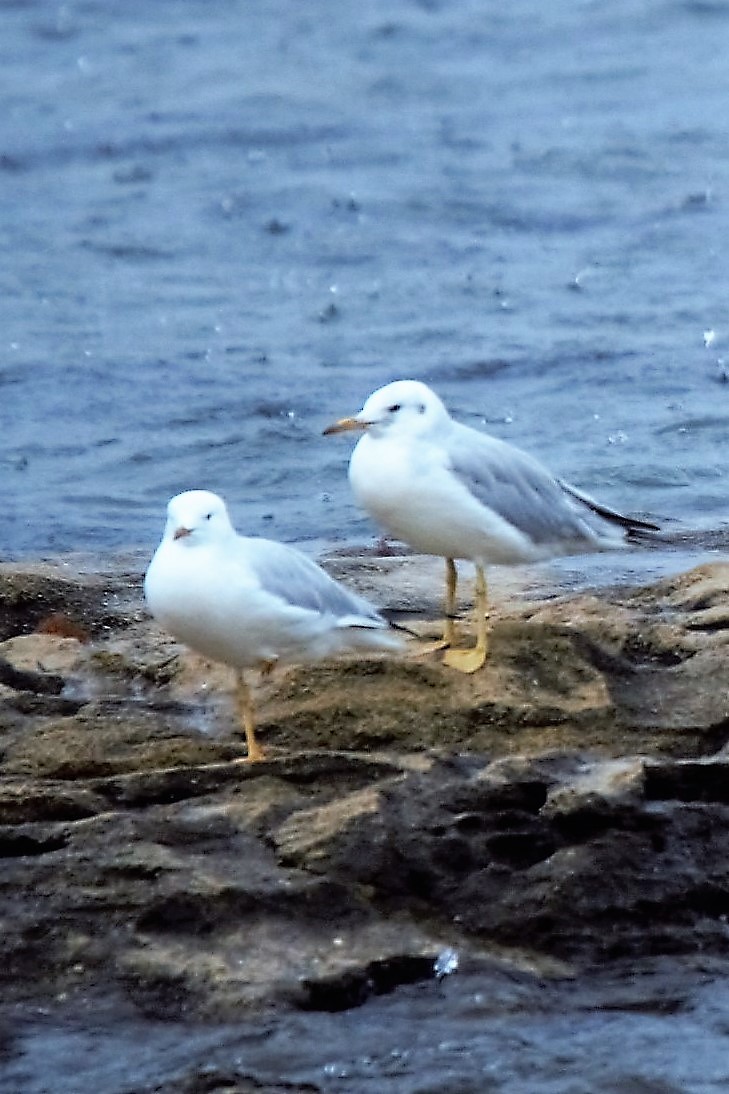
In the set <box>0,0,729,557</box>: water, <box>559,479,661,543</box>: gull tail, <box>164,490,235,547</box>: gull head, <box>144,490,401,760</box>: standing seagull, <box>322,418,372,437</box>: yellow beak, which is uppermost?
<box>322,418,372,437</box>: yellow beak

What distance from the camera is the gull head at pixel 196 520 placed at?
5504 mm

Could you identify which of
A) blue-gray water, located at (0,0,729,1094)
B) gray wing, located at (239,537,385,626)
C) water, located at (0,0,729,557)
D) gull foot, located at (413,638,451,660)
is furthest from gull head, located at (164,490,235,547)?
water, located at (0,0,729,557)

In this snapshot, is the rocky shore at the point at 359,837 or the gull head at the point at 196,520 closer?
the rocky shore at the point at 359,837

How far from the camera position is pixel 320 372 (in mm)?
12648

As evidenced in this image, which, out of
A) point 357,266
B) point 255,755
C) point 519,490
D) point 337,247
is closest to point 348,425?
point 519,490

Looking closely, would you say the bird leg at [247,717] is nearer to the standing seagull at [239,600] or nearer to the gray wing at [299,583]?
the standing seagull at [239,600]

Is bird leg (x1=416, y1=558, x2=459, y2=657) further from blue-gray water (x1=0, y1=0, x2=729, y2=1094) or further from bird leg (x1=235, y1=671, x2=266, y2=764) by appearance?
blue-gray water (x1=0, y1=0, x2=729, y2=1094)

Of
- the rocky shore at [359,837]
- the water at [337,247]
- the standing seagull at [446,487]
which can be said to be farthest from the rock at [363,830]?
the water at [337,247]

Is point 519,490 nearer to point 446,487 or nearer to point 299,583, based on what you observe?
point 446,487

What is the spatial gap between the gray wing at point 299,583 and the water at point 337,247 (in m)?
3.46

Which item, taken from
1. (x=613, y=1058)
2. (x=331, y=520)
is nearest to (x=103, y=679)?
(x=613, y=1058)

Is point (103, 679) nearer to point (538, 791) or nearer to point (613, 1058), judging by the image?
point (538, 791)

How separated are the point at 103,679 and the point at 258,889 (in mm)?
1467

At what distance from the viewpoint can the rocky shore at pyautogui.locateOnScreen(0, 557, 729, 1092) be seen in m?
4.79
